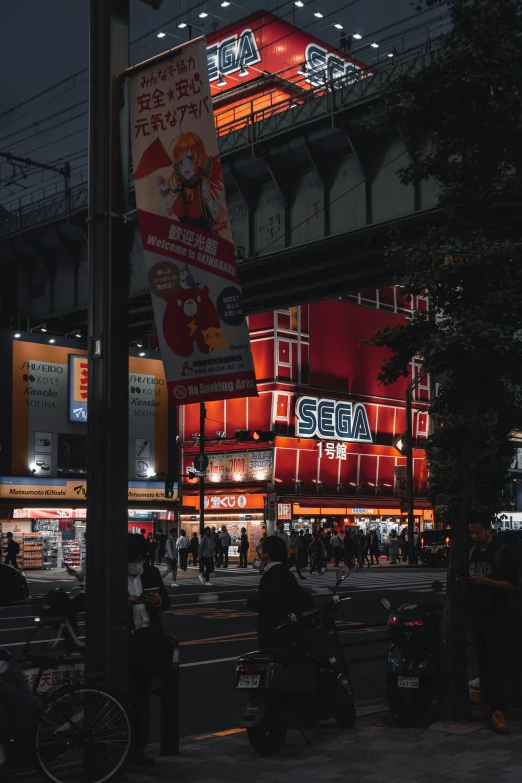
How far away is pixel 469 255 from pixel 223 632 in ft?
34.7

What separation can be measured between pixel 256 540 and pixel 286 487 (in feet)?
11.9

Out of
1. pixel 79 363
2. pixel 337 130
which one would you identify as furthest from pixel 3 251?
pixel 337 130

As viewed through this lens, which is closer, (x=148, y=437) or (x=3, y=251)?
(x=3, y=251)

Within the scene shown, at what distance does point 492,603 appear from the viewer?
27.0ft

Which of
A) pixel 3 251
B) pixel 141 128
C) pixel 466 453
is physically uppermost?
pixel 3 251

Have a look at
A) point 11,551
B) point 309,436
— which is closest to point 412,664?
point 11,551

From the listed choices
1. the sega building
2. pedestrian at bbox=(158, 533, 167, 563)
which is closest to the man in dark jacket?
pedestrian at bbox=(158, 533, 167, 563)

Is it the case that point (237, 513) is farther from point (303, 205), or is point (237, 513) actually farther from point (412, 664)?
point (412, 664)

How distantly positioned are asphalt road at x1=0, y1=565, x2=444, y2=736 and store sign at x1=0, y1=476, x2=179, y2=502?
15.2 ft

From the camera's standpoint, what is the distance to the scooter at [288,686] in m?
7.27

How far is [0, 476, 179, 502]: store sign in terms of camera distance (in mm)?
38688

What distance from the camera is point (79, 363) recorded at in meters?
41.8

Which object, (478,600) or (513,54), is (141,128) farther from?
(478,600)

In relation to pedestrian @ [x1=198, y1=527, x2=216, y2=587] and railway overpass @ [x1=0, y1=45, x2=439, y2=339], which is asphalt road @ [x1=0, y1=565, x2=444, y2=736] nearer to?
pedestrian @ [x1=198, y1=527, x2=216, y2=587]
